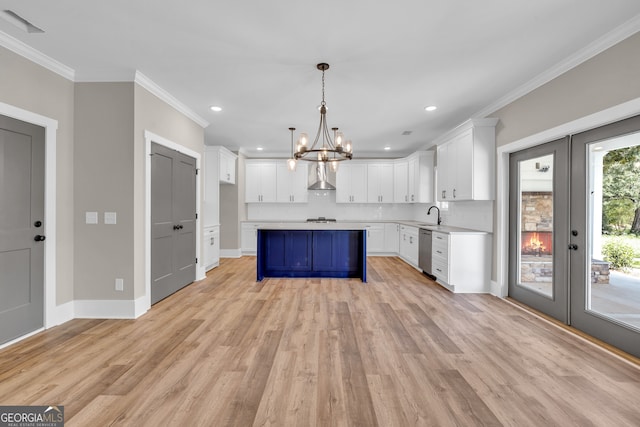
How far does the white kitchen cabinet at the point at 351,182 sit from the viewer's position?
7.81 meters

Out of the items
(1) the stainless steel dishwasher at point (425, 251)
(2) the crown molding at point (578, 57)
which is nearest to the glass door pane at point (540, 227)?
(2) the crown molding at point (578, 57)

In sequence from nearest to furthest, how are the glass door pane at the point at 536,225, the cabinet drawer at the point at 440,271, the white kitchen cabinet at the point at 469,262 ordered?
the glass door pane at the point at 536,225
the white kitchen cabinet at the point at 469,262
the cabinet drawer at the point at 440,271

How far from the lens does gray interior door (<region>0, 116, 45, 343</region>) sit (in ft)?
8.67

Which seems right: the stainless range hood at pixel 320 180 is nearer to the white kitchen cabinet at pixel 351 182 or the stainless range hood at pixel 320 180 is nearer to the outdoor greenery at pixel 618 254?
the white kitchen cabinet at pixel 351 182

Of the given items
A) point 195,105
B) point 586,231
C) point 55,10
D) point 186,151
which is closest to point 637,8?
point 586,231

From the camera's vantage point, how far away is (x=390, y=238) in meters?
7.55

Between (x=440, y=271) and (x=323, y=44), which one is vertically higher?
(x=323, y=44)

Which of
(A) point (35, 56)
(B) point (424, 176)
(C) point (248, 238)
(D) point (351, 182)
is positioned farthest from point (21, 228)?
(B) point (424, 176)

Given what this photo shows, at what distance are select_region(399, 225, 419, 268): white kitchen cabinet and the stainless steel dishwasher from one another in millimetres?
331

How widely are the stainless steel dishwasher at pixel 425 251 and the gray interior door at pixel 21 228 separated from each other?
5.22 meters

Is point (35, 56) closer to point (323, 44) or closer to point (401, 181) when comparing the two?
point (323, 44)

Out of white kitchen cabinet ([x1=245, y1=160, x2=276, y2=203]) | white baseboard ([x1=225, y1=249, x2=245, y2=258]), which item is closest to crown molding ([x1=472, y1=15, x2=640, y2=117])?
white kitchen cabinet ([x1=245, y1=160, x2=276, y2=203])

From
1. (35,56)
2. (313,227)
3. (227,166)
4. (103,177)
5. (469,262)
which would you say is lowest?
(469,262)

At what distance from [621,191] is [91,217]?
538cm
